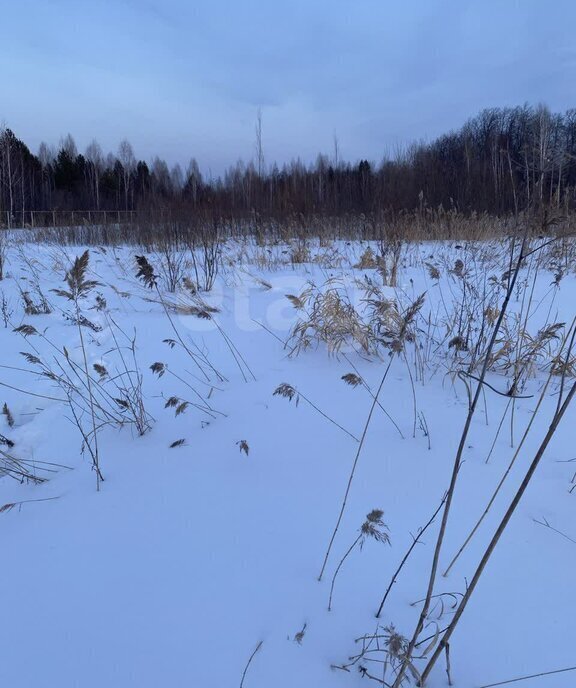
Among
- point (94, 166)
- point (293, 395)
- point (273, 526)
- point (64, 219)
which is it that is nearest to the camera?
point (273, 526)

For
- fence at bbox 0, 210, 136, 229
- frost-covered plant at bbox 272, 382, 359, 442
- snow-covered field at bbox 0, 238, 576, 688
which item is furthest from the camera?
fence at bbox 0, 210, 136, 229

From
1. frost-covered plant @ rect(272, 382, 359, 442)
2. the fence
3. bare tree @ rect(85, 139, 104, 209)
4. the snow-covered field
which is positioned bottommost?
the snow-covered field

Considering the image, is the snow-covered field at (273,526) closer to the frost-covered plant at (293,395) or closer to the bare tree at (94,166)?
the frost-covered plant at (293,395)

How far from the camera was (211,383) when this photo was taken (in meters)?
2.37

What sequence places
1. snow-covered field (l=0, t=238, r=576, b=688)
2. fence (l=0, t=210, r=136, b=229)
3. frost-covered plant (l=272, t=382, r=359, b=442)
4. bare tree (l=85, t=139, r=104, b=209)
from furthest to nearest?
bare tree (l=85, t=139, r=104, b=209)
fence (l=0, t=210, r=136, b=229)
frost-covered plant (l=272, t=382, r=359, b=442)
snow-covered field (l=0, t=238, r=576, b=688)

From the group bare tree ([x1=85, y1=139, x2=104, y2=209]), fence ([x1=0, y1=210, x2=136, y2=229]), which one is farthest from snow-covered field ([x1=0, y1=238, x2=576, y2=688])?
bare tree ([x1=85, y1=139, x2=104, y2=209])

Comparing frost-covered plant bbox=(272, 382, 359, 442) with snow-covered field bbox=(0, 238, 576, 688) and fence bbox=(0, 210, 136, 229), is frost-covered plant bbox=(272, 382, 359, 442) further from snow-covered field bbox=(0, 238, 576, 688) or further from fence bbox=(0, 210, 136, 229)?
fence bbox=(0, 210, 136, 229)

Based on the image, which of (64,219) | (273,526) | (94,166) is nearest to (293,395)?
(273,526)

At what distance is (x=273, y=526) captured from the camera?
4.15 feet

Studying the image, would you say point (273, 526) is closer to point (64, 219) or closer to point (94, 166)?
point (64, 219)

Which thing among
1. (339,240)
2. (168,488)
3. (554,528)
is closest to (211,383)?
(168,488)

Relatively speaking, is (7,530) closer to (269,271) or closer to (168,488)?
(168,488)

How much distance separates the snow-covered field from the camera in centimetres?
90

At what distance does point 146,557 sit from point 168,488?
0.32 metres
